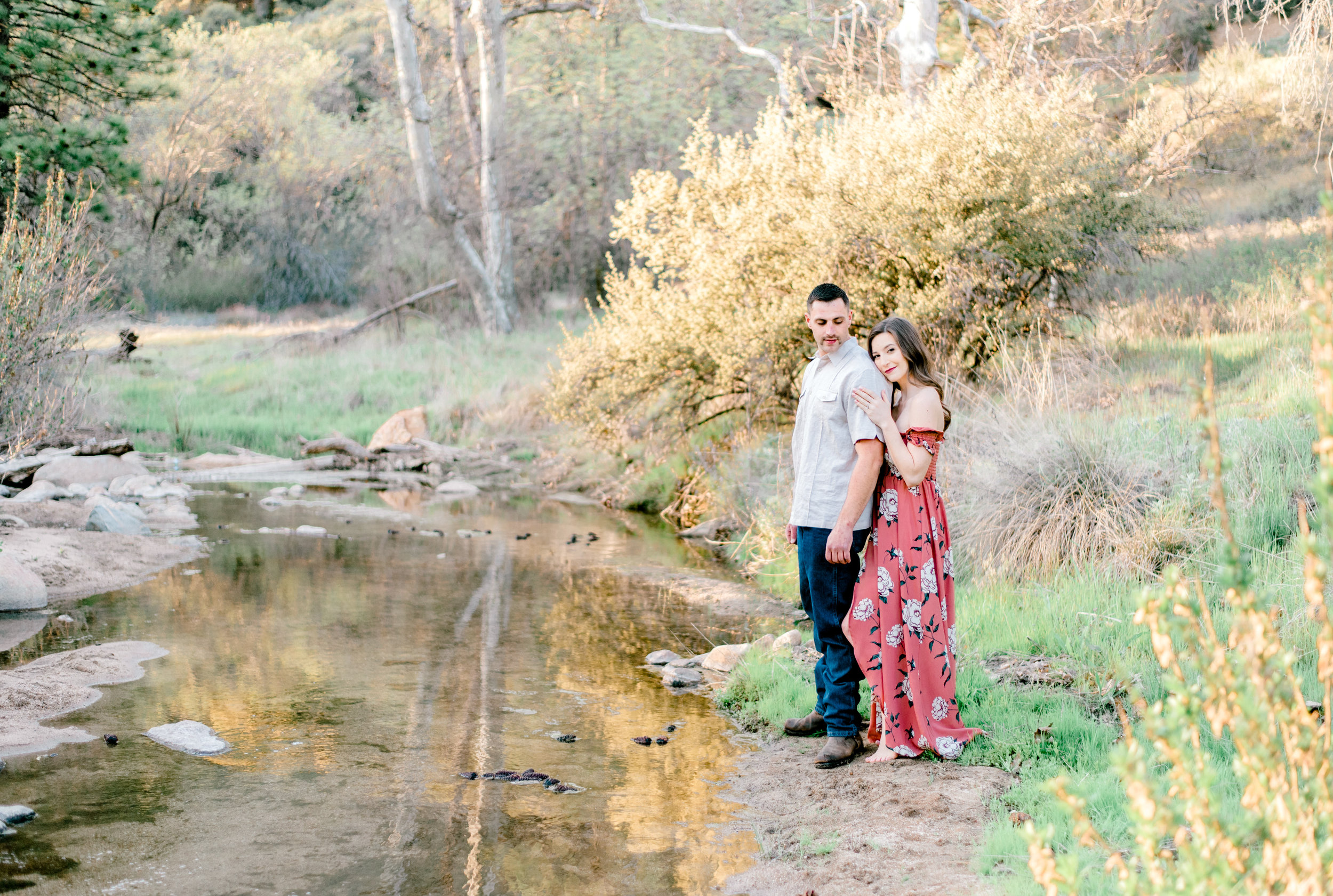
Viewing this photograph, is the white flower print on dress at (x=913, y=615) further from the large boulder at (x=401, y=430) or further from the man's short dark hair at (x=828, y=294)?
the large boulder at (x=401, y=430)

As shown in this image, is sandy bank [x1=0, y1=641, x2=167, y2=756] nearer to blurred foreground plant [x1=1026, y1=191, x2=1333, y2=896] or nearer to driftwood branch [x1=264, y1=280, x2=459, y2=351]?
blurred foreground plant [x1=1026, y1=191, x2=1333, y2=896]

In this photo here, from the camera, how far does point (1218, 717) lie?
2.62 metres

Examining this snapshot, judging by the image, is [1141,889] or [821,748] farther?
[821,748]

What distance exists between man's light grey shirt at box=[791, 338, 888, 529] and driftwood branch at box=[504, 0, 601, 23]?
829 inches

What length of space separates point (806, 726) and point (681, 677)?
1477 millimetres

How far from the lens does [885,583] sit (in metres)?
5.39

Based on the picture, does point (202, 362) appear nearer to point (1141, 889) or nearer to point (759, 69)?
point (759, 69)

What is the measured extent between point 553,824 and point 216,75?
31980 millimetres

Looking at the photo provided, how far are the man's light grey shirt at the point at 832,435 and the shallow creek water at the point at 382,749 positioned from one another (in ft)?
4.63

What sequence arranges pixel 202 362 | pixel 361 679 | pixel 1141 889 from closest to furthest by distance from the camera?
1. pixel 1141 889
2. pixel 361 679
3. pixel 202 362

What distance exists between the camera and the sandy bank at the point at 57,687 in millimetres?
5676

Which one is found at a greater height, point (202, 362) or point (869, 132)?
point (869, 132)

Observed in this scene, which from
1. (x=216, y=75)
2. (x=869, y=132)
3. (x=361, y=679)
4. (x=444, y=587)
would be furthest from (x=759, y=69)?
(x=361, y=679)

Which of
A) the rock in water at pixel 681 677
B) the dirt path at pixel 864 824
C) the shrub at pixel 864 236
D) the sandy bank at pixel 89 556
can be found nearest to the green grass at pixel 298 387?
the shrub at pixel 864 236
